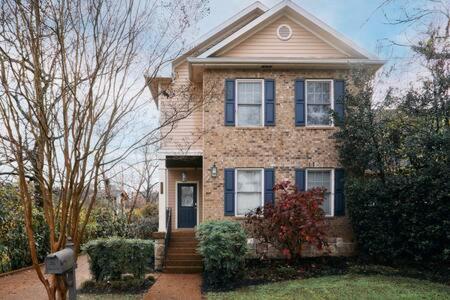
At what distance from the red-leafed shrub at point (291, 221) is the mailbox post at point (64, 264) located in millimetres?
7901

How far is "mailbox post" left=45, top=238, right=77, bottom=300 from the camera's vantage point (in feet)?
16.5

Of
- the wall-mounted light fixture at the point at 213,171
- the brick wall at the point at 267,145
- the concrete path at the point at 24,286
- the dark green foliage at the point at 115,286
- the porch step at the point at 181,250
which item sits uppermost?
the brick wall at the point at 267,145

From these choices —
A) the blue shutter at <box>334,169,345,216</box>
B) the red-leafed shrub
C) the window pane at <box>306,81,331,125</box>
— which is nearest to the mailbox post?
the red-leafed shrub

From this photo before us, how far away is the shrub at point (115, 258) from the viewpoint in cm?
1144

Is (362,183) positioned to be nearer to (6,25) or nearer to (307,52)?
(307,52)

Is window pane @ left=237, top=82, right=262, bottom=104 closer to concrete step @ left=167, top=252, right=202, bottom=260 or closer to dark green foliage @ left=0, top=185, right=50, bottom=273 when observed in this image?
concrete step @ left=167, top=252, right=202, bottom=260

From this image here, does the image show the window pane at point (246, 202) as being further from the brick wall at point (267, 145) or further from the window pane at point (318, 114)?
the window pane at point (318, 114)

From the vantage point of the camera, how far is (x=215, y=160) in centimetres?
1453

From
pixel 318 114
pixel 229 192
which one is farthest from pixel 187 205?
pixel 318 114

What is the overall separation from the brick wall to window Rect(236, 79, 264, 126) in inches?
9.2

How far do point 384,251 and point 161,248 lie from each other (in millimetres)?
6897

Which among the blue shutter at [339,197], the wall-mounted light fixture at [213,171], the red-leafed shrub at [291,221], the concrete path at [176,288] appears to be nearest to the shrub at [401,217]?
the blue shutter at [339,197]

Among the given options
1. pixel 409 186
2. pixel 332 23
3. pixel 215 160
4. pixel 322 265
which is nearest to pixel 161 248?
pixel 215 160

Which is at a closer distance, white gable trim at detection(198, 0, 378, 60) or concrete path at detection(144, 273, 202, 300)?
concrete path at detection(144, 273, 202, 300)
